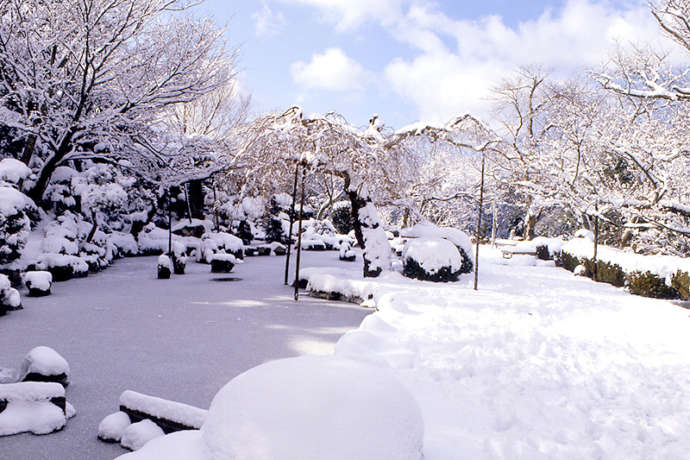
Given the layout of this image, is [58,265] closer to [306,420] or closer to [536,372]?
[536,372]

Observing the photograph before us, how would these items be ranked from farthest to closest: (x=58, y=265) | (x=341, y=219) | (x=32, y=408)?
(x=341, y=219), (x=58, y=265), (x=32, y=408)

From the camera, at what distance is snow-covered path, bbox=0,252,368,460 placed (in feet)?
12.5

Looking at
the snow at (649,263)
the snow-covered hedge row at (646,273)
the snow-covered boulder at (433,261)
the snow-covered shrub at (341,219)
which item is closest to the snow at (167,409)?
the snow-covered boulder at (433,261)

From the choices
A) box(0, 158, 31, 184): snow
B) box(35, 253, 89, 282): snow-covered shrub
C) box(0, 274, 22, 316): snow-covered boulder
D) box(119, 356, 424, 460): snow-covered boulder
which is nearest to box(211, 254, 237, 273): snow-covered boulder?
box(35, 253, 89, 282): snow-covered shrub

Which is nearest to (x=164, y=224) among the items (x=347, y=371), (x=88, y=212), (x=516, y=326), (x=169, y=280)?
(x=88, y=212)

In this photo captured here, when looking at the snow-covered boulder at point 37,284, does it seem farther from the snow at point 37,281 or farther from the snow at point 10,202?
the snow at point 10,202

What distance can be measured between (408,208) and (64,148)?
32.7 feet

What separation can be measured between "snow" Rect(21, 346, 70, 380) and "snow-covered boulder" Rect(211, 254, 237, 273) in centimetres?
902

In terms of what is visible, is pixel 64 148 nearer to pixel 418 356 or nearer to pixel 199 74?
pixel 199 74

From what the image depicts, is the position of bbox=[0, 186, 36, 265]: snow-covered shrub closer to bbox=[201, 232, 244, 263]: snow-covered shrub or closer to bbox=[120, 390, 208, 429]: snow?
bbox=[201, 232, 244, 263]: snow-covered shrub

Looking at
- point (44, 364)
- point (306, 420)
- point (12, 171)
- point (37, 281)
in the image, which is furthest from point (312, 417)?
point (12, 171)

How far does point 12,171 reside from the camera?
11.0 metres

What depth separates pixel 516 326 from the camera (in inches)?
251

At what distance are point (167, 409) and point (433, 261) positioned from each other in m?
8.92
